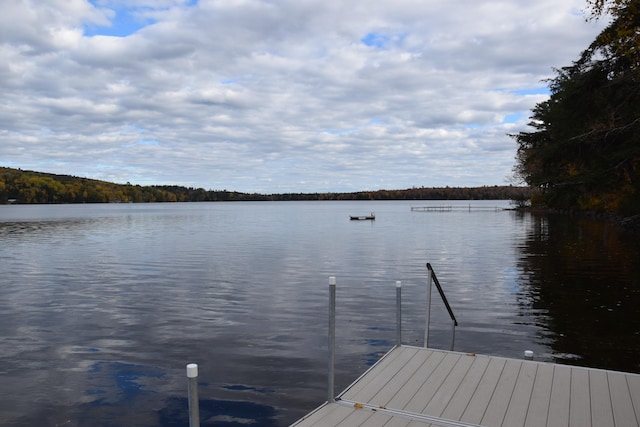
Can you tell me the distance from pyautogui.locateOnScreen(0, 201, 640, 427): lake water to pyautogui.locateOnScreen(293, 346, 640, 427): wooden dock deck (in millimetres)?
2142

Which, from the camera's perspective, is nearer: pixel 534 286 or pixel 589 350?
pixel 589 350

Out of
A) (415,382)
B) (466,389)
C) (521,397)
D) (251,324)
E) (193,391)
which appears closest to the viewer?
(193,391)

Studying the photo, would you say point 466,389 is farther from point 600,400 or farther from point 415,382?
point 600,400

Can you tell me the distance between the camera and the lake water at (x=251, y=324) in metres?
10.0

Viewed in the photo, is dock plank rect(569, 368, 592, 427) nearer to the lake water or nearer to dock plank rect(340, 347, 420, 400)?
dock plank rect(340, 347, 420, 400)

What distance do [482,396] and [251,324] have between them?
31.0 ft

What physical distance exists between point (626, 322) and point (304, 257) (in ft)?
70.2

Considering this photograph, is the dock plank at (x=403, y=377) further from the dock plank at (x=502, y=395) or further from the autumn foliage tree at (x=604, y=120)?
the autumn foliage tree at (x=604, y=120)

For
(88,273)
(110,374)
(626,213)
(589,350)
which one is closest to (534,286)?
(589,350)

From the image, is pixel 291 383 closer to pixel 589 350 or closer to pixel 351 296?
pixel 589 350

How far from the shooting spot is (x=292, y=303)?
1891 cm

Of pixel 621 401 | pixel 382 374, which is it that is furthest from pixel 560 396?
pixel 382 374

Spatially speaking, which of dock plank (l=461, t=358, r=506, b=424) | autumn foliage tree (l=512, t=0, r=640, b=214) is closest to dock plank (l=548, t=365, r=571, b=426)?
dock plank (l=461, t=358, r=506, b=424)

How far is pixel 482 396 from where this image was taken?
7332 millimetres
